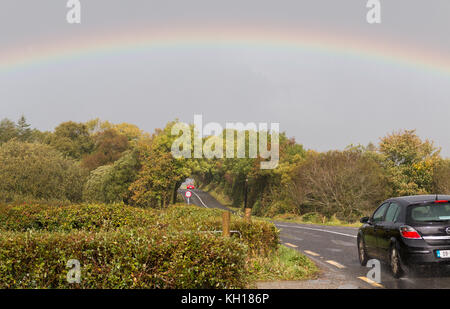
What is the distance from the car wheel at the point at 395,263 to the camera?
8.44 meters

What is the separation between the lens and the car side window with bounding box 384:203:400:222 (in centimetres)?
909

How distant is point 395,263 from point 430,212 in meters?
1.26

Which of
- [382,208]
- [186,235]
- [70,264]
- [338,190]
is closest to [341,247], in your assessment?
[382,208]

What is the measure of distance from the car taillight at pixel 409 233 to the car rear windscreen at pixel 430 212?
0.93 feet

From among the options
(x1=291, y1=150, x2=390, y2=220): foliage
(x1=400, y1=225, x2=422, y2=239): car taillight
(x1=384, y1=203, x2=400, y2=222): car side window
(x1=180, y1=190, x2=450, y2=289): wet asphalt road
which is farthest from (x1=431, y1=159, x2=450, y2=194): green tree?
(x1=400, y1=225, x2=422, y2=239): car taillight

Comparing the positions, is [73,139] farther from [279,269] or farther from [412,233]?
[412,233]

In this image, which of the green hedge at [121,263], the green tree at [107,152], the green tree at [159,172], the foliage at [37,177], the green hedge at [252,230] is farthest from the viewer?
the green tree at [107,152]

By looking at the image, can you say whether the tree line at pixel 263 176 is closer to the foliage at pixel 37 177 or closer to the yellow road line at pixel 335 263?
the foliage at pixel 37 177

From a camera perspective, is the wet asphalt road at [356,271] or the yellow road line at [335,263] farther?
the yellow road line at [335,263]

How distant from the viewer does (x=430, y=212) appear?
8695 millimetres

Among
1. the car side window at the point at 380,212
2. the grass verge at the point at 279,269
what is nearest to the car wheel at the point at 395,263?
the car side window at the point at 380,212

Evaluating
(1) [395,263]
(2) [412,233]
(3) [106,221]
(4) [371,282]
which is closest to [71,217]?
(3) [106,221]

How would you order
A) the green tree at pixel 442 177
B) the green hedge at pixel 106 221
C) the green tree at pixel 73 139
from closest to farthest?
the green hedge at pixel 106 221
the green tree at pixel 442 177
the green tree at pixel 73 139
